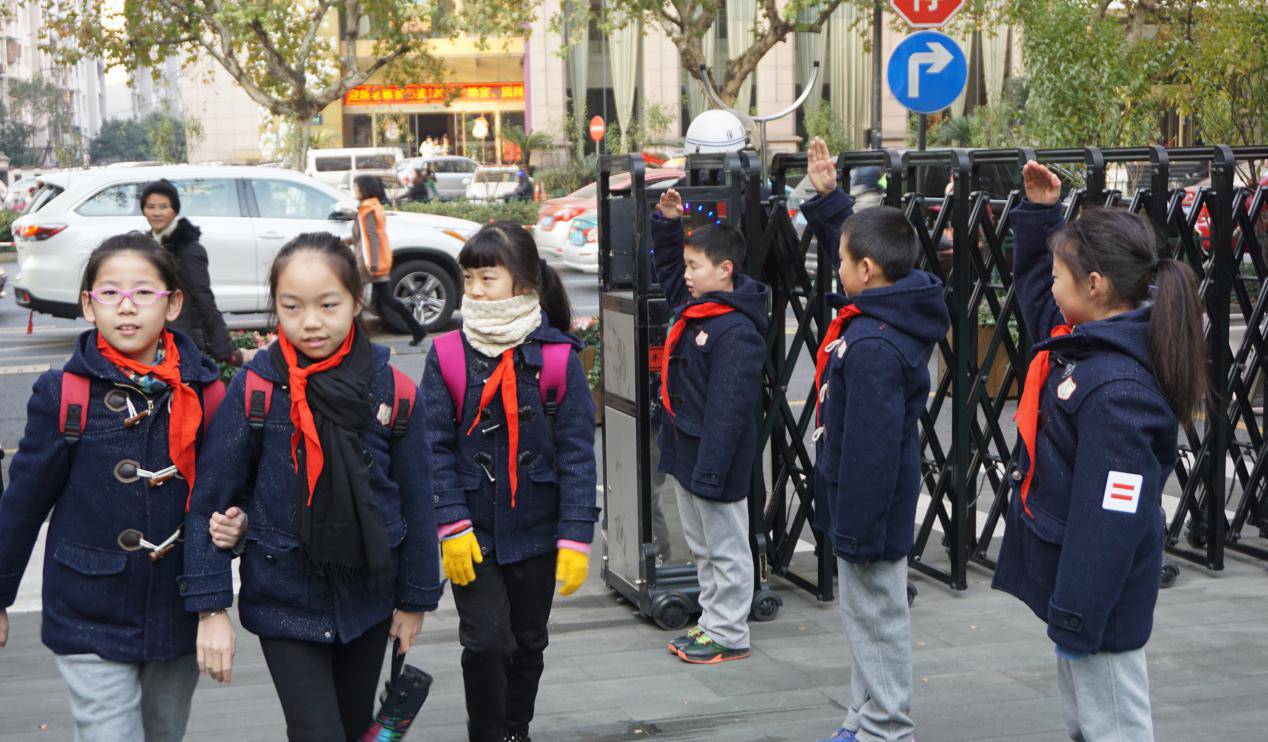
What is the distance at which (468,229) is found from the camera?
48.7 feet

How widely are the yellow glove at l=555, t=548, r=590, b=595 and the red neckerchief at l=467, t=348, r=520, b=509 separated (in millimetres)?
199

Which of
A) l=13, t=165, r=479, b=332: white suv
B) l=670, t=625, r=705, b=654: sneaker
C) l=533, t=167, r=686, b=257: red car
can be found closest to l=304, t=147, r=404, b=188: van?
l=533, t=167, r=686, b=257: red car

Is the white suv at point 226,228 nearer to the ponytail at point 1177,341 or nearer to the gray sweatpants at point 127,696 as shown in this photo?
the gray sweatpants at point 127,696

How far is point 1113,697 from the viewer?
125 inches

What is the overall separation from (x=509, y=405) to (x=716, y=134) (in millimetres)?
3285

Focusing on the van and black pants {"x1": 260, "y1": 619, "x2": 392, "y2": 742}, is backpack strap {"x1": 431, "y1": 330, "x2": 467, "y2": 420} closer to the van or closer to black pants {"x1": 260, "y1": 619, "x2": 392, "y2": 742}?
black pants {"x1": 260, "y1": 619, "x2": 392, "y2": 742}

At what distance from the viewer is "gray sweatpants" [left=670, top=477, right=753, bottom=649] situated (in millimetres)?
5066

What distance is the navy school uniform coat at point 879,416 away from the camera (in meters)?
3.87

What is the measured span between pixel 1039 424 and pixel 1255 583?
10.9ft

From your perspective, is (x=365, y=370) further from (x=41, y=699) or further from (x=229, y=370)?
(x=229, y=370)

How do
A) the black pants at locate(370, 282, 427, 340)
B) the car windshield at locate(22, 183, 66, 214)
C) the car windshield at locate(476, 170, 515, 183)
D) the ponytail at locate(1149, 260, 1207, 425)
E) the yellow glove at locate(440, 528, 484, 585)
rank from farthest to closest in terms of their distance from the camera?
the car windshield at locate(476, 170, 515, 183)
the car windshield at locate(22, 183, 66, 214)
the black pants at locate(370, 282, 427, 340)
the yellow glove at locate(440, 528, 484, 585)
the ponytail at locate(1149, 260, 1207, 425)

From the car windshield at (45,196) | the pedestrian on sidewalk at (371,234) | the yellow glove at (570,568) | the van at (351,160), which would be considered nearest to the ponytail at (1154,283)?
the yellow glove at (570,568)

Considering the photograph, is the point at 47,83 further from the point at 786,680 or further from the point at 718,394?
the point at 786,680

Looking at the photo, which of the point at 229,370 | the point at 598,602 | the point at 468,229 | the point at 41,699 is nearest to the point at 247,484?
the point at 41,699
